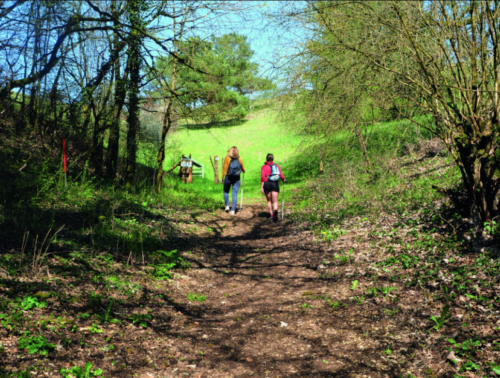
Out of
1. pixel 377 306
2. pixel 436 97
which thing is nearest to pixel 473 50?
pixel 436 97

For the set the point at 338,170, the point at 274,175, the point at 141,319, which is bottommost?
the point at 141,319

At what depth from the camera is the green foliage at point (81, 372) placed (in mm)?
3286

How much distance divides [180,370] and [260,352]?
888 millimetres

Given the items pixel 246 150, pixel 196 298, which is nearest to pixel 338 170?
pixel 196 298

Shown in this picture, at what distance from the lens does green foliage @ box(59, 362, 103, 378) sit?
3.29 metres

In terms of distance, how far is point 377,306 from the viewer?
4949mm

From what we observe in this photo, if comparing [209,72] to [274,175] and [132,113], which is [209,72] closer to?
[274,175]

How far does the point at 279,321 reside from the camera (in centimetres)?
484

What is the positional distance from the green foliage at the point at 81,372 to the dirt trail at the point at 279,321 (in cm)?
68

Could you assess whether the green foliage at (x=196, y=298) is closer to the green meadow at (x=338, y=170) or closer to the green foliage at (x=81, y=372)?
the green foliage at (x=81, y=372)

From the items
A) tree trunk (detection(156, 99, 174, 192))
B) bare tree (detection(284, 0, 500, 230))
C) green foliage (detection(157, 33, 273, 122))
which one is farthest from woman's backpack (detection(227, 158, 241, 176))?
bare tree (detection(284, 0, 500, 230))

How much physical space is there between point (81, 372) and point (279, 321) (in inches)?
94.8

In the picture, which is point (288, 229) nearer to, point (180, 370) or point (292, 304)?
point (292, 304)

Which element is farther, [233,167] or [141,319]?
[233,167]
